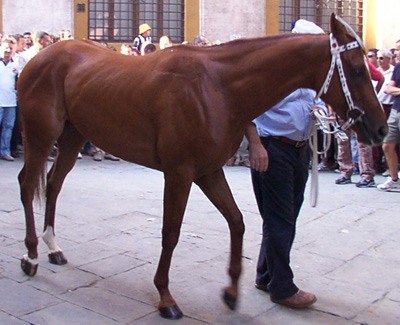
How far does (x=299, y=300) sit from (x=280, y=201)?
2.26 feet

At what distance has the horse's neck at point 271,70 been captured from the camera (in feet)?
13.3

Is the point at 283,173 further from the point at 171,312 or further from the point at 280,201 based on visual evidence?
the point at 171,312

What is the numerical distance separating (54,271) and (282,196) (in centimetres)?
196

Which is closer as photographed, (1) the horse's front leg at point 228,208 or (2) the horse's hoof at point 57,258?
(1) the horse's front leg at point 228,208

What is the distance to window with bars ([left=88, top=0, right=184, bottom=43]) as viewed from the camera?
19094mm

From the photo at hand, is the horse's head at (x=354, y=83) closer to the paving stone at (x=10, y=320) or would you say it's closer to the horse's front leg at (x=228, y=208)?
the horse's front leg at (x=228, y=208)

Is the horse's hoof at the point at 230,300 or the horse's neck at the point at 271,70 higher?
the horse's neck at the point at 271,70

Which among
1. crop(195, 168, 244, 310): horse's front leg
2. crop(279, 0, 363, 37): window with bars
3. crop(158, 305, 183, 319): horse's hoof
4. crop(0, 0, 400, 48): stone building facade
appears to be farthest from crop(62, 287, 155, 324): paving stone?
crop(279, 0, 363, 37): window with bars

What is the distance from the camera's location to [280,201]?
4.47 metres

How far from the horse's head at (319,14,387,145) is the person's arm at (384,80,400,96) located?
221 inches

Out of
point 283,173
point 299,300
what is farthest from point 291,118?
point 299,300

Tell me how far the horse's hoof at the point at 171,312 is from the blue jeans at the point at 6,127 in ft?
25.1

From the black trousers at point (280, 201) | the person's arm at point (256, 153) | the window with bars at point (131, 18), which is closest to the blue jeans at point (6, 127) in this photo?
the black trousers at point (280, 201)

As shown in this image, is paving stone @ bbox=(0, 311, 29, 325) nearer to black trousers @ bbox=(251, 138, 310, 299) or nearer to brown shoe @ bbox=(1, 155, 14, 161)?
black trousers @ bbox=(251, 138, 310, 299)
